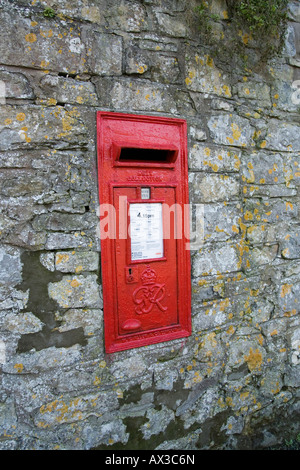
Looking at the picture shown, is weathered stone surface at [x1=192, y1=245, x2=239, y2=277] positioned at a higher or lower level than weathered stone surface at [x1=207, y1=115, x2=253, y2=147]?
lower

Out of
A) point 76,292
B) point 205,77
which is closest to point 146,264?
point 76,292

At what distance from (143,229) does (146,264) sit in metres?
0.22

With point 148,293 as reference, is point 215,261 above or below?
above

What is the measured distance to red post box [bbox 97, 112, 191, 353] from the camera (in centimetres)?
184

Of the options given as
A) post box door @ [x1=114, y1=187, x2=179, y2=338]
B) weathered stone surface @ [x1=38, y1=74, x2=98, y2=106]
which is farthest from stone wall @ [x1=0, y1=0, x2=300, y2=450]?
post box door @ [x1=114, y1=187, x2=179, y2=338]

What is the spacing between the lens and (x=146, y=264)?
1.96m

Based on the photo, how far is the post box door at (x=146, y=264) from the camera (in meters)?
1.89

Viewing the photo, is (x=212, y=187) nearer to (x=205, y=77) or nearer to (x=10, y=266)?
(x=205, y=77)

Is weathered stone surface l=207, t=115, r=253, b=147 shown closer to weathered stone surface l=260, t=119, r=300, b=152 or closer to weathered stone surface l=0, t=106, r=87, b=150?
weathered stone surface l=260, t=119, r=300, b=152

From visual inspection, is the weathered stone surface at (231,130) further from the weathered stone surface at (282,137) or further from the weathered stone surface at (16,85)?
the weathered stone surface at (16,85)

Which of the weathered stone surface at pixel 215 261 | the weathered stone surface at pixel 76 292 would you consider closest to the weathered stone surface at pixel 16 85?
the weathered stone surface at pixel 76 292

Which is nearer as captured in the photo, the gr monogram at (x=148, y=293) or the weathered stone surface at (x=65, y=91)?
the weathered stone surface at (x=65, y=91)

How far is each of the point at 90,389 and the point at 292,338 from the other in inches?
68.3
